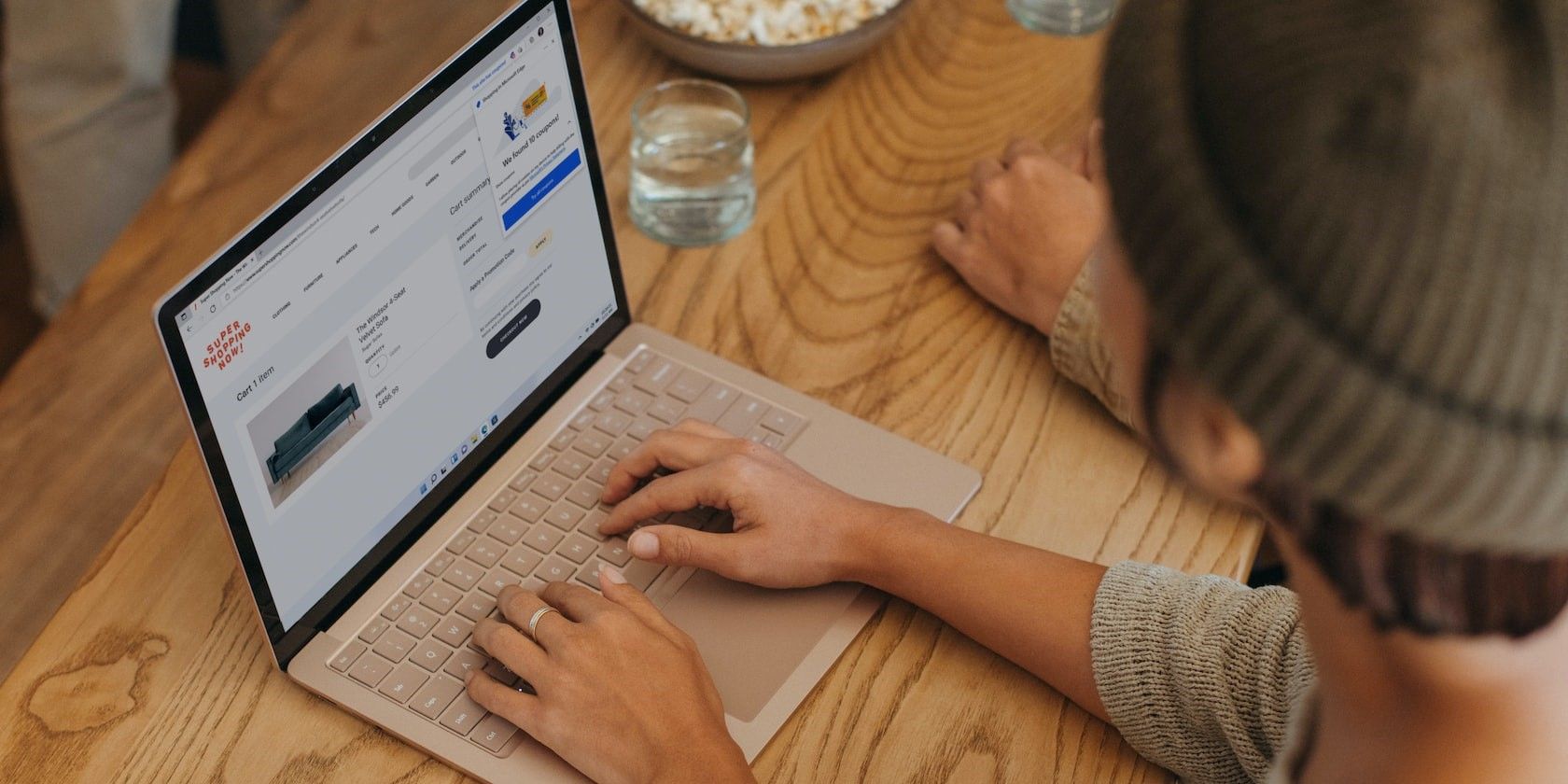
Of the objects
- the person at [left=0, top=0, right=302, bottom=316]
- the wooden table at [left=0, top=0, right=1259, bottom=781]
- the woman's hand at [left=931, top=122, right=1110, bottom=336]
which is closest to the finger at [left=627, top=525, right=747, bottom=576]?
the wooden table at [left=0, top=0, right=1259, bottom=781]

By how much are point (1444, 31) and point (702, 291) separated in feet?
2.43

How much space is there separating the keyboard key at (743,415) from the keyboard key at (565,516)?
124mm

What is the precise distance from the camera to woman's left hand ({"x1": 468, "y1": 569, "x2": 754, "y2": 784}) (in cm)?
77

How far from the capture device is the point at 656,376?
102 centimetres

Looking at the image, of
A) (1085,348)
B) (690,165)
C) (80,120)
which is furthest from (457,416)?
(80,120)

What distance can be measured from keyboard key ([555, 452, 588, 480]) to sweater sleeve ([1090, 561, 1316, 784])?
14.1 inches

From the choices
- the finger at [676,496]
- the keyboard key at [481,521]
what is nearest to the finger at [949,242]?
the finger at [676,496]

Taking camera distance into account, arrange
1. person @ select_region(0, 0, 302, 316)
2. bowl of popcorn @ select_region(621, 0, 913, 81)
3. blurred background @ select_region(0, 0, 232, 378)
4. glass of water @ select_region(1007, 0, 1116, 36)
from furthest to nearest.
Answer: blurred background @ select_region(0, 0, 232, 378)
person @ select_region(0, 0, 302, 316)
glass of water @ select_region(1007, 0, 1116, 36)
bowl of popcorn @ select_region(621, 0, 913, 81)

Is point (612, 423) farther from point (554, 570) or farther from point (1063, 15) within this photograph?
point (1063, 15)

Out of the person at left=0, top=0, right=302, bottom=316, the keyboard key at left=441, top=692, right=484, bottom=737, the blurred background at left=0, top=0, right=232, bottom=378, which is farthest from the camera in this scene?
the blurred background at left=0, top=0, right=232, bottom=378

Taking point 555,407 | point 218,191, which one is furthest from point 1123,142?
point 218,191

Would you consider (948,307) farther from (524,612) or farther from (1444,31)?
(1444,31)

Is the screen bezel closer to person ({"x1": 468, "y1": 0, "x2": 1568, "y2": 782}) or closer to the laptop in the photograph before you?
the laptop

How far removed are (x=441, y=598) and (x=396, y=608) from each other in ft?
0.09
